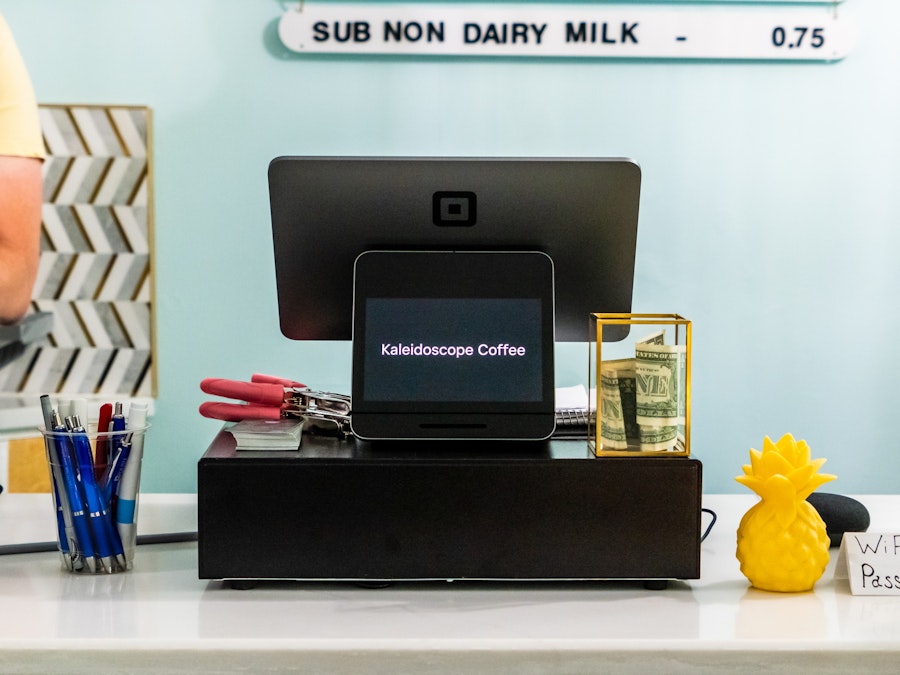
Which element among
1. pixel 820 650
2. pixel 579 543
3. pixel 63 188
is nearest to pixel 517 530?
pixel 579 543

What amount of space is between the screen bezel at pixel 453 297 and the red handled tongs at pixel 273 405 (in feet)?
0.27

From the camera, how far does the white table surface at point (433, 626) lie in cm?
95

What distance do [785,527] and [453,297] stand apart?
0.48 m

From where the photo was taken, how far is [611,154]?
3.08 meters

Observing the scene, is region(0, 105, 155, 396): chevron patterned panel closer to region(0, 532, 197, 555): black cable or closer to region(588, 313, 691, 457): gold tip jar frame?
region(0, 532, 197, 555): black cable

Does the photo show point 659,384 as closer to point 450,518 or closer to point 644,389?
point 644,389

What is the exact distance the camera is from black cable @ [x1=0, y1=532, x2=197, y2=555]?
1.27 m

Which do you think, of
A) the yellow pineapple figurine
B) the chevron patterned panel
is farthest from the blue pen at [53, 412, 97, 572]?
→ the chevron patterned panel

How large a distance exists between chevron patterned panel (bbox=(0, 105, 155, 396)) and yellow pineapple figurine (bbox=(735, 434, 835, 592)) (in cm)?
243

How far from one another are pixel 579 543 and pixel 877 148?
98.2 inches

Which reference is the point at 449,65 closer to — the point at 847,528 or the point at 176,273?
the point at 176,273

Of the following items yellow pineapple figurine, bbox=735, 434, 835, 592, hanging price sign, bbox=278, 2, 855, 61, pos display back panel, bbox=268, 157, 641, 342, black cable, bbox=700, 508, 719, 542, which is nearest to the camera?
yellow pineapple figurine, bbox=735, 434, 835, 592

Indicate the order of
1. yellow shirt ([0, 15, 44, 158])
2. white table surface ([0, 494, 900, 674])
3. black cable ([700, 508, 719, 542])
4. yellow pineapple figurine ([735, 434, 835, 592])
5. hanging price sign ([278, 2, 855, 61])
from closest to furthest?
white table surface ([0, 494, 900, 674])
yellow pineapple figurine ([735, 434, 835, 592])
black cable ([700, 508, 719, 542])
yellow shirt ([0, 15, 44, 158])
hanging price sign ([278, 2, 855, 61])

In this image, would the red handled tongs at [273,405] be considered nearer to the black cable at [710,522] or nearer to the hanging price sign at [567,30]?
the black cable at [710,522]
